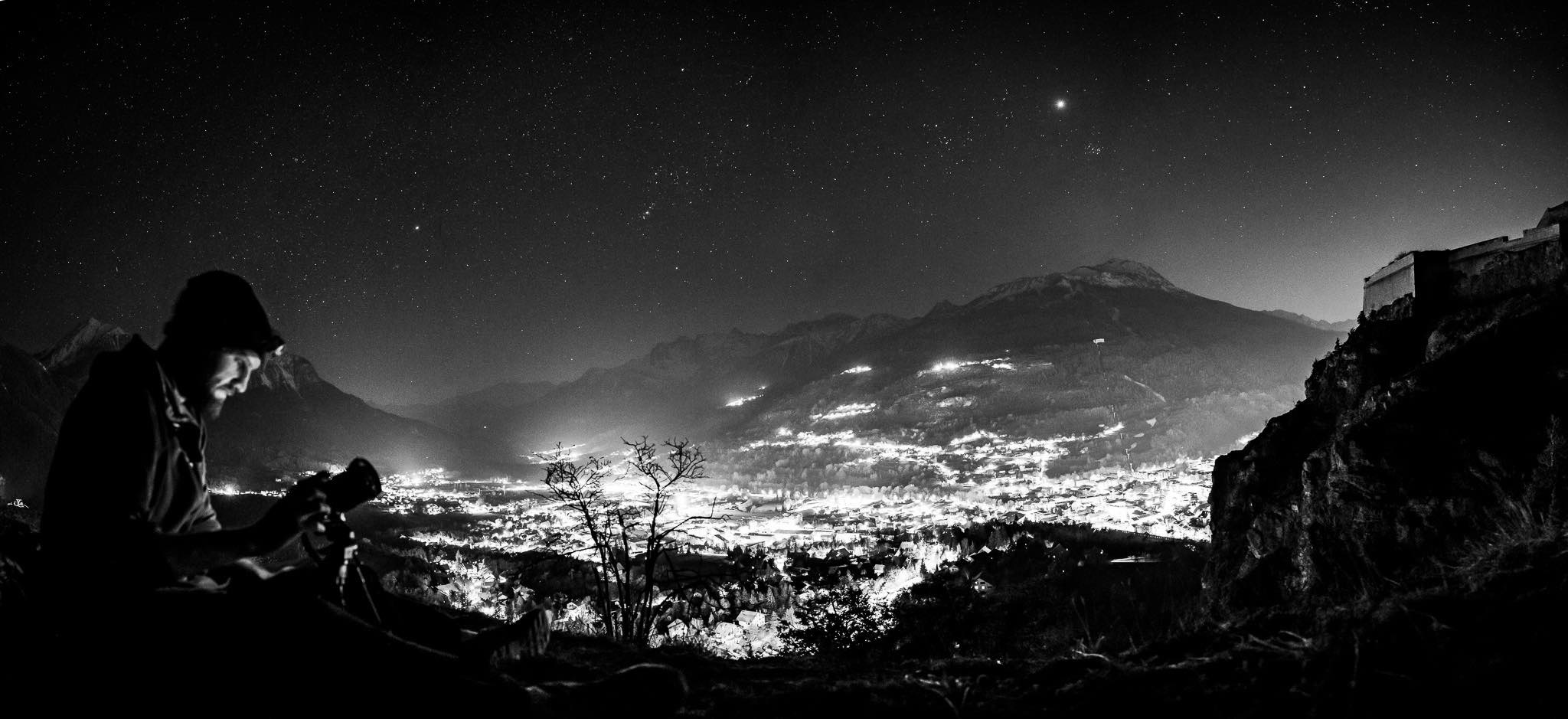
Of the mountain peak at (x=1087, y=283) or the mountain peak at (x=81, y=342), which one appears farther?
the mountain peak at (x=1087, y=283)

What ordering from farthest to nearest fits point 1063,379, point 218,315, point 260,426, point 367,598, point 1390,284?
point 1063,379 → point 260,426 → point 1390,284 → point 367,598 → point 218,315

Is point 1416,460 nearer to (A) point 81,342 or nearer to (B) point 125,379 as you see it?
(B) point 125,379

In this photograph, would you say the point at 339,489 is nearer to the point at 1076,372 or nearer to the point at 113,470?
the point at 113,470

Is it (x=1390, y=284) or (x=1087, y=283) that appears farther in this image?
(x=1087, y=283)

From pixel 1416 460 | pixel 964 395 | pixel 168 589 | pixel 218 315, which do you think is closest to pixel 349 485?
pixel 168 589

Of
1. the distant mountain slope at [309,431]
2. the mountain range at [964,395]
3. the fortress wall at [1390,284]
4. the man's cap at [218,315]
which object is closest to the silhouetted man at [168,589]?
the man's cap at [218,315]

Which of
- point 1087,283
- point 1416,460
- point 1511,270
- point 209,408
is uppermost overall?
point 1087,283

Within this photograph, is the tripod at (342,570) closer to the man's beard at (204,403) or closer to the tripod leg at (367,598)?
the tripod leg at (367,598)
